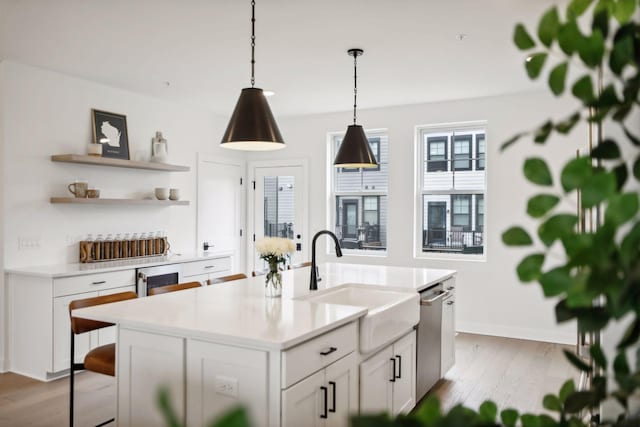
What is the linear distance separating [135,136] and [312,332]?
4.13 m

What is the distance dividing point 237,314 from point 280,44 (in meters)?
2.34

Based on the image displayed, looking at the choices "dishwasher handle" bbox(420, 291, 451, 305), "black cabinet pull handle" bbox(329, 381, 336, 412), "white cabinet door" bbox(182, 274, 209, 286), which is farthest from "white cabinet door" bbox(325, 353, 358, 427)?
"white cabinet door" bbox(182, 274, 209, 286)

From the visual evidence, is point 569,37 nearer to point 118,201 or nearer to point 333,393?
point 333,393

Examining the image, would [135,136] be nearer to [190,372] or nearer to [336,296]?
[336,296]

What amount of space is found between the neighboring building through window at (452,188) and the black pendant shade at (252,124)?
12.2 ft

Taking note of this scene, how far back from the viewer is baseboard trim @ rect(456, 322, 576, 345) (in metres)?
5.17

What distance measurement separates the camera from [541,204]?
571 millimetres

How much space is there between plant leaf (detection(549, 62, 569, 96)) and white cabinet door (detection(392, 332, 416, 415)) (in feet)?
7.95

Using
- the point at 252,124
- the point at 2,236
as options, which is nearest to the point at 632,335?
the point at 252,124

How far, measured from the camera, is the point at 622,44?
1.79 ft

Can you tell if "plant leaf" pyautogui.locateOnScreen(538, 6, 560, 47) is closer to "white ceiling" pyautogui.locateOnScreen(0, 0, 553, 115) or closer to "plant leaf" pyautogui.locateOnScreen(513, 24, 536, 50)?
"plant leaf" pyautogui.locateOnScreen(513, 24, 536, 50)

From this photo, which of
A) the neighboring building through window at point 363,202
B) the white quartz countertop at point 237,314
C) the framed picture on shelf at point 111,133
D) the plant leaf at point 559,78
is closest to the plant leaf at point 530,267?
the plant leaf at point 559,78

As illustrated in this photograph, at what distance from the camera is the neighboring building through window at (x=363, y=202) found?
6258mm

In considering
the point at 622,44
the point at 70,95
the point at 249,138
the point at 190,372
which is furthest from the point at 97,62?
the point at 622,44
